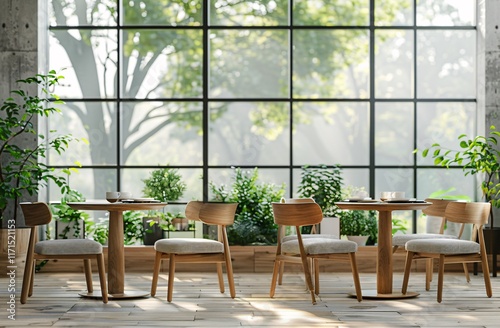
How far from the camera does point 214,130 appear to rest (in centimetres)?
895

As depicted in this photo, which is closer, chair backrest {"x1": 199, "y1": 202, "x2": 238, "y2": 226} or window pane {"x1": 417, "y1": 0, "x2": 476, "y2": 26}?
chair backrest {"x1": 199, "y1": 202, "x2": 238, "y2": 226}

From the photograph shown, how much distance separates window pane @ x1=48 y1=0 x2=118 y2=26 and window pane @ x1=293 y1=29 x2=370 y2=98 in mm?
2085

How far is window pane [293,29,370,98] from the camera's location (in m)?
8.91

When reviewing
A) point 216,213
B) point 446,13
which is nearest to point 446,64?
point 446,13

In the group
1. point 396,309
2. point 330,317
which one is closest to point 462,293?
point 396,309

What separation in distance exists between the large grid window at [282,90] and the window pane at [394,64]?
11 millimetres

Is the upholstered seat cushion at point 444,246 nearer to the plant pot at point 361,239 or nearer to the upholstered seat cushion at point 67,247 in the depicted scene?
the plant pot at point 361,239

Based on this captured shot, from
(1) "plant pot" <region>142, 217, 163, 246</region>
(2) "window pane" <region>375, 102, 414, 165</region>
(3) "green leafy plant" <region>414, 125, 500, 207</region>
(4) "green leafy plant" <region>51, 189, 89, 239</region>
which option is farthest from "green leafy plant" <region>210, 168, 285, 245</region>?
(3) "green leafy plant" <region>414, 125, 500, 207</region>

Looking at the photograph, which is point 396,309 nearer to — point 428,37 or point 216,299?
point 216,299

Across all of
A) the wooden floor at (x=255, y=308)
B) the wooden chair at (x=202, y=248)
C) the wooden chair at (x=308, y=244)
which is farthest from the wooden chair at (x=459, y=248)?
the wooden chair at (x=202, y=248)

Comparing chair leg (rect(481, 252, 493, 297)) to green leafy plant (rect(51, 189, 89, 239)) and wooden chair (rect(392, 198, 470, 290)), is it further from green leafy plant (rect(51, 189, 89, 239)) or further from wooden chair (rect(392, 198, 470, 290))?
green leafy plant (rect(51, 189, 89, 239))

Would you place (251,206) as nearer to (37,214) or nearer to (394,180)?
(394,180)

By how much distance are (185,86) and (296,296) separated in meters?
3.33

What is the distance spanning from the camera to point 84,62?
8.91 m
